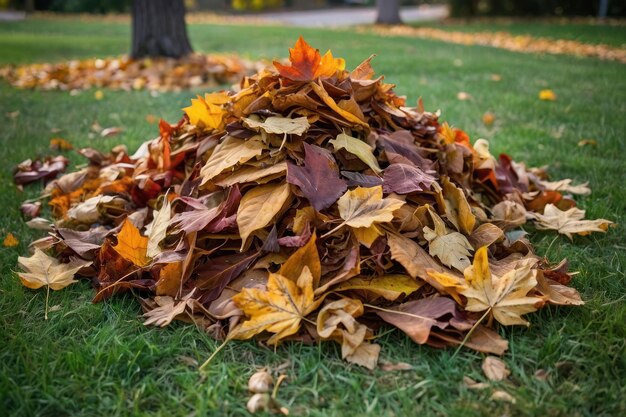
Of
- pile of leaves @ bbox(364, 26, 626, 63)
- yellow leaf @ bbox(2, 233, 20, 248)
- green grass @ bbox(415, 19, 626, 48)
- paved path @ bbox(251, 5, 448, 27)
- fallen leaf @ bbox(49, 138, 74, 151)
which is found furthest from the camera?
paved path @ bbox(251, 5, 448, 27)

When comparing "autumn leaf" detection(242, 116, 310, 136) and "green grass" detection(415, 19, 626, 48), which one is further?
"green grass" detection(415, 19, 626, 48)

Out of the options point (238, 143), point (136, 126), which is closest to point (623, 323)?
point (238, 143)

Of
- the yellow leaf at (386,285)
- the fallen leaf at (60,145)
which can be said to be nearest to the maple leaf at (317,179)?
the yellow leaf at (386,285)

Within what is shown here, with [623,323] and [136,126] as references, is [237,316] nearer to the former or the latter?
[623,323]

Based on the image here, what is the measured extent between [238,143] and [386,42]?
32.1ft

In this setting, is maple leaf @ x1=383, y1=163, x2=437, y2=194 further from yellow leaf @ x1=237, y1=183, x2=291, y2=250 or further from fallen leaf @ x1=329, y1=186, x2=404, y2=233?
yellow leaf @ x1=237, y1=183, x2=291, y2=250

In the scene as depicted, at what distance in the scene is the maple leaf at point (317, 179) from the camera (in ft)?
5.89

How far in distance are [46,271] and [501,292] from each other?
155cm

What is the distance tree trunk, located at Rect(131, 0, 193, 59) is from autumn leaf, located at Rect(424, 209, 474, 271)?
554cm

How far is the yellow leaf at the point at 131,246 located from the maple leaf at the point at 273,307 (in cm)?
50

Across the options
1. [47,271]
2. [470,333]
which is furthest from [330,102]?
[47,271]

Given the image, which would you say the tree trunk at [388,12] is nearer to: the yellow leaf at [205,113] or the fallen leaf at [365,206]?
the yellow leaf at [205,113]

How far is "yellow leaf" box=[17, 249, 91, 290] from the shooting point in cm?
191

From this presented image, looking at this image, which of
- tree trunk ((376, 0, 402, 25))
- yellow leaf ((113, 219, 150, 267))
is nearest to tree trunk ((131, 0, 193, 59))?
yellow leaf ((113, 219, 150, 267))
